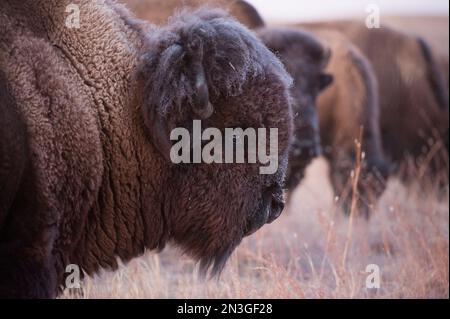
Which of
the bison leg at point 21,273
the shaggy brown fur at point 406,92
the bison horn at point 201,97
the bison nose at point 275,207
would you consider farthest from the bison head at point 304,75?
the bison leg at point 21,273

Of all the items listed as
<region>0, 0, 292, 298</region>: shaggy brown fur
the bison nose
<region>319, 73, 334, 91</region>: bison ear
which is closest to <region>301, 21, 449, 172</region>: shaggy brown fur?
<region>319, 73, 334, 91</region>: bison ear

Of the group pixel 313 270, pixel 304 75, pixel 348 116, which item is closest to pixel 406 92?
pixel 348 116

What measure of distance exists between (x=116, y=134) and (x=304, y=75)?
450cm

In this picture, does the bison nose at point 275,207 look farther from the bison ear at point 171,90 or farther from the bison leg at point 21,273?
the bison leg at point 21,273

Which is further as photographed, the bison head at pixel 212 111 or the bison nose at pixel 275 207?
the bison nose at pixel 275 207

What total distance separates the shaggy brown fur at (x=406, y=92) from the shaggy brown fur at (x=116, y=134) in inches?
263

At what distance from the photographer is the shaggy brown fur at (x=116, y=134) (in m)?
2.76

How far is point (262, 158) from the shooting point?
3117mm

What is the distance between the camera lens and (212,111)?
118 inches

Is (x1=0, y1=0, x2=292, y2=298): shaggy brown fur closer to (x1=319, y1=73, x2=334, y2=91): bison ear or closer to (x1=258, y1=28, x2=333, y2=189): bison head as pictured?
(x1=258, y1=28, x2=333, y2=189): bison head

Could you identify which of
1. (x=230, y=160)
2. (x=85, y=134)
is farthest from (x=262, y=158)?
(x=85, y=134)

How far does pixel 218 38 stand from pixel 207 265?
3.23 ft

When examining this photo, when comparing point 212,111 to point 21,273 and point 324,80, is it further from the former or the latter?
point 324,80
